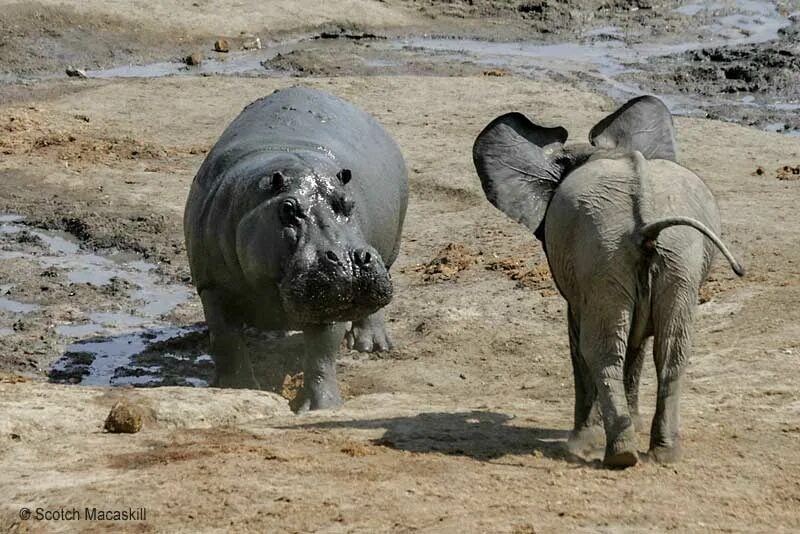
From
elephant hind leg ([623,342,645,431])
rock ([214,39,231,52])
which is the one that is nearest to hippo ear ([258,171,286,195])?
elephant hind leg ([623,342,645,431])

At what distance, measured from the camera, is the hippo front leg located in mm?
8141

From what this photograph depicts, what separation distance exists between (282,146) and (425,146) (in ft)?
20.9

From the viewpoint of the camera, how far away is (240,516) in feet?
18.9

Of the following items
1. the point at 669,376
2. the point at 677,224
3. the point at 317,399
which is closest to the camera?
the point at 677,224

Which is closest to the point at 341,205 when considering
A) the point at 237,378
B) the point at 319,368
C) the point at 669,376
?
the point at 319,368

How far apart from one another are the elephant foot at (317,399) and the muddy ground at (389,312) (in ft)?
0.61

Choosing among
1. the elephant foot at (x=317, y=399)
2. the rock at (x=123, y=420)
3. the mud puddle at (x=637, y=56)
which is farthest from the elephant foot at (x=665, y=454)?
the mud puddle at (x=637, y=56)

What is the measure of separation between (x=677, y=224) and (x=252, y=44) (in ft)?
49.6

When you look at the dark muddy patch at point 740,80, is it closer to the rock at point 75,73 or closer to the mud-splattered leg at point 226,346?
the rock at point 75,73

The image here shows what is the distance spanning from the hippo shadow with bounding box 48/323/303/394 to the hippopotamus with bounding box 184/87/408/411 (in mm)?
448

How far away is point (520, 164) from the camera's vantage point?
7.12 m

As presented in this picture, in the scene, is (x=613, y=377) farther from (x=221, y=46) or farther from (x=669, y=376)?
(x=221, y=46)

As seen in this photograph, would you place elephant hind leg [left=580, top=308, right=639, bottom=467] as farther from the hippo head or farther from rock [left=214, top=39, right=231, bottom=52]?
rock [left=214, top=39, right=231, bottom=52]

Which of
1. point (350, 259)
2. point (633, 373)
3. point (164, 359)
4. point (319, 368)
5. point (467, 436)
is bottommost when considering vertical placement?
point (164, 359)
